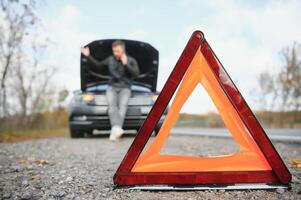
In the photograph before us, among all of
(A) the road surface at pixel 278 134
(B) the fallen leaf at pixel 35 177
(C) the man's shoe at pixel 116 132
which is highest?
(B) the fallen leaf at pixel 35 177

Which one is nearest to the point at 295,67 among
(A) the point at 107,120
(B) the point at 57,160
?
(A) the point at 107,120

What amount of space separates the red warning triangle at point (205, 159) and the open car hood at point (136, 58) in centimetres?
496

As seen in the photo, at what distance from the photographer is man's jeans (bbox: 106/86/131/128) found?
6.77 meters

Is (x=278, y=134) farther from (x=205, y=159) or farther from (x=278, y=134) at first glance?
(x=205, y=159)

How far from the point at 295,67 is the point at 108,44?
414 inches

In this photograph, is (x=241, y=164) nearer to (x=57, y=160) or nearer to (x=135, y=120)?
(x=57, y=160)

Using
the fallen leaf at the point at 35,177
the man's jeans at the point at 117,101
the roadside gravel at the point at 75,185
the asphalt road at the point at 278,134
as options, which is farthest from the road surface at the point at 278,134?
the fallen leaf at the point at 35,177

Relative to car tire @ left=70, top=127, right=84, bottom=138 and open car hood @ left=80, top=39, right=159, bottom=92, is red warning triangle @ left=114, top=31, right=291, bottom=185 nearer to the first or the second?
open car hood @ left=80, top=39, right=159, bottom=92

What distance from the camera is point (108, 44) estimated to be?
7.60 metres

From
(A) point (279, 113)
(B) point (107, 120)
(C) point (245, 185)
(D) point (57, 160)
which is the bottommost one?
(A) point (279, 113)

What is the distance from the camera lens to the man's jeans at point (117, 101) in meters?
6.77

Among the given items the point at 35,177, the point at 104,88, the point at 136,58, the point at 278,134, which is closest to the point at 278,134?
the point at 278,134

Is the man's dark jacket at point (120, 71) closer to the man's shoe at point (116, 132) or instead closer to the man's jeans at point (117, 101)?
the man's jeans at point (117, 101)

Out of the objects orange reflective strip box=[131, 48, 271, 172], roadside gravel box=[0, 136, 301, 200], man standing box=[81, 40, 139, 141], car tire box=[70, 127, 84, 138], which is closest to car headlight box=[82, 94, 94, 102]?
man standing box=[81, 40, 139, 141]
